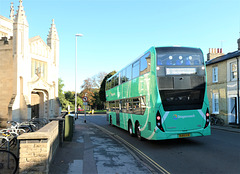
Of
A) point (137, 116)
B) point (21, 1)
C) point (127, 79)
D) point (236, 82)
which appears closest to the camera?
point (137, 116)

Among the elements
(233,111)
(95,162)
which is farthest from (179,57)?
(233,111)

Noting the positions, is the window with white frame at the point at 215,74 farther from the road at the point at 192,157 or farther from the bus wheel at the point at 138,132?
the road at the point at 192,157

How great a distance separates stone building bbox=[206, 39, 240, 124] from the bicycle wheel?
62.2 feet

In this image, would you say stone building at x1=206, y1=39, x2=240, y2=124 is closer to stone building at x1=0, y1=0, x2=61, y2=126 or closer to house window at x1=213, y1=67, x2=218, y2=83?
house window at x1=213, y1=67, x2=218, y2=83

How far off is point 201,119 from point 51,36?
1876cm

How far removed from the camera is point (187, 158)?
7.52m

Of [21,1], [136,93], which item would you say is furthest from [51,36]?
[136,93]

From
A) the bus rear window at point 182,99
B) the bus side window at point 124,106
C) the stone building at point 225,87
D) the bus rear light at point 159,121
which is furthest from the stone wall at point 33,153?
the stone building at point 225,87

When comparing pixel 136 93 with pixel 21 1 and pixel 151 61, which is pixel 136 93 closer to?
pixel 151 61

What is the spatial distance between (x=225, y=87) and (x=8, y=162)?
20.2 metres

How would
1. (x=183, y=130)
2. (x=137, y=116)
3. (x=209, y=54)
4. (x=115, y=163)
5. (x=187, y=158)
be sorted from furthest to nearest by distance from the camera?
(x=209, y=54) < (x=137, y=116) < (x=183, y=130) < (x=187, y=158) < (x=115, y=163)

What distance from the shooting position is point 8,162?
6.03 metres

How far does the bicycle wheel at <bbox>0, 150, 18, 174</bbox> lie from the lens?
220 inches

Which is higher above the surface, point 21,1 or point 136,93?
point 21,1
